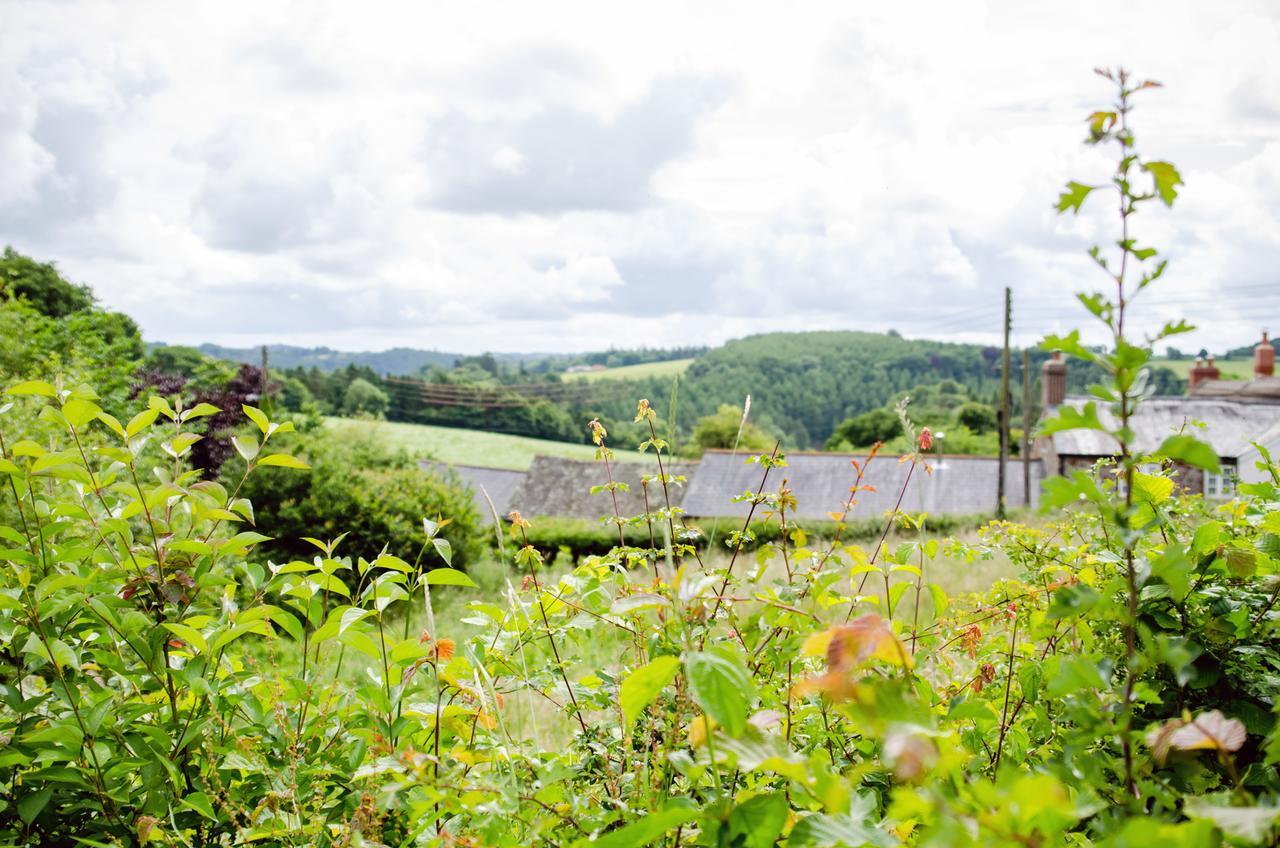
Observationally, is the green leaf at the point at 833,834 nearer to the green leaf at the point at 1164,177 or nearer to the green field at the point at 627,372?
the green leaf at the point at 1164,177

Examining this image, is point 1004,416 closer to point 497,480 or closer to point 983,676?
point 497,480

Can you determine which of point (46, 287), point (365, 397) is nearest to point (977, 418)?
point (365, 397)

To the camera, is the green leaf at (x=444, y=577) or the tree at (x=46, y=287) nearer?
the green leaf at (x=444, y=577)

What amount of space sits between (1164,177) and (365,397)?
64171 millimetres

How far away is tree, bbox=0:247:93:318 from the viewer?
2980cm

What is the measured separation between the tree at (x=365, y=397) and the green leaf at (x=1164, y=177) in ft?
203

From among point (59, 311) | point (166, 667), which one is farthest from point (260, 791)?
point (59, 311)

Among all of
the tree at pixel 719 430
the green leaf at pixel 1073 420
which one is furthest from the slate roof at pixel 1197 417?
the green leaf at pixel 1073 420

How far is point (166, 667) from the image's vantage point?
1.77 metres

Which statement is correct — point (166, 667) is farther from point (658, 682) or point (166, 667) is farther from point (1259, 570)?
point (1259, 570)

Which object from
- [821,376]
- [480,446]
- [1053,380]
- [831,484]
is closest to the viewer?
[831,484]

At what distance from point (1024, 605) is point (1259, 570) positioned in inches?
20.6

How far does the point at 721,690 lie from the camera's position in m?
0.91

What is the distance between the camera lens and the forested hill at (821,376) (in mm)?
63250
